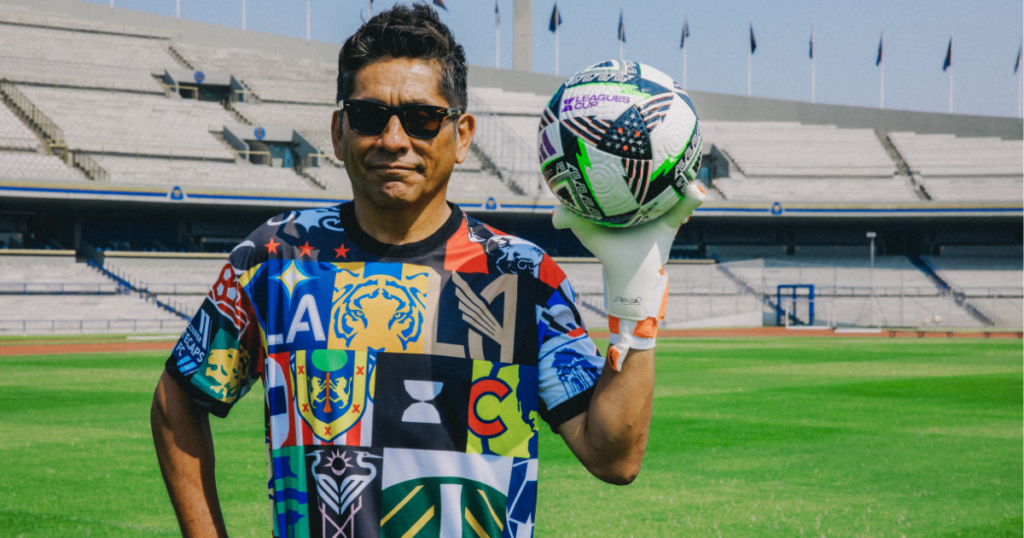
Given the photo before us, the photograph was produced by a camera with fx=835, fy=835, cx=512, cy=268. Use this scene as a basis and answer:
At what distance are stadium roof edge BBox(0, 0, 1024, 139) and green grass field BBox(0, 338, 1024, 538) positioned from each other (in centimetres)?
4251

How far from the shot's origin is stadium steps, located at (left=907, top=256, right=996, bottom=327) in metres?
42.7

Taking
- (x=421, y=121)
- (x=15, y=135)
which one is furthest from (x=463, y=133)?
(x=15, y=135)

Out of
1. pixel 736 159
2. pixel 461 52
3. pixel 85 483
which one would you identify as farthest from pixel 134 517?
pixel 736 159

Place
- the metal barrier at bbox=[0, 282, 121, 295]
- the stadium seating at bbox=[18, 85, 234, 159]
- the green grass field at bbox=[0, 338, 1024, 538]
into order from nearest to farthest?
the green grass field at bbox=[0, 338, 1024, 538] < the metal barrier at bbox=[0, 282, 121, 295] < the stadium seating at bbox=[18, 85, 234, 159]

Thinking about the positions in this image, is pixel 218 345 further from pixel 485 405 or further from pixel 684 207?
pixel 684 207

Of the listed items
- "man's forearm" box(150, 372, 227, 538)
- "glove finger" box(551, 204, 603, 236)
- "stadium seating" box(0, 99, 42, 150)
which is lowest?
"man's forearm" box(150, 372, 227, 538)

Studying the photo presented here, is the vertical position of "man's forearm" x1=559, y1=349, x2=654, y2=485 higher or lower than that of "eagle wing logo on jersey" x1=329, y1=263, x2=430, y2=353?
lower

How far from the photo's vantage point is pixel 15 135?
38.7 meters

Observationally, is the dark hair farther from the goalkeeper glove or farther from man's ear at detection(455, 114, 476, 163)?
Result: the goalkeeper glove

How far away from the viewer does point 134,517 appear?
5828mm

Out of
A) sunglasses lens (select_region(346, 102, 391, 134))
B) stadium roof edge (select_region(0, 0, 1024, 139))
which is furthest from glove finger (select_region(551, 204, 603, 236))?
stadium roof edge (select_region(0, 0, 1024, 139))

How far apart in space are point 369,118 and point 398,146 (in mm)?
123

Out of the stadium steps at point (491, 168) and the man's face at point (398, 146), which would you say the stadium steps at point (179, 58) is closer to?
the stadium steps at point (491, 168)

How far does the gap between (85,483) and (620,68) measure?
6200 mm
